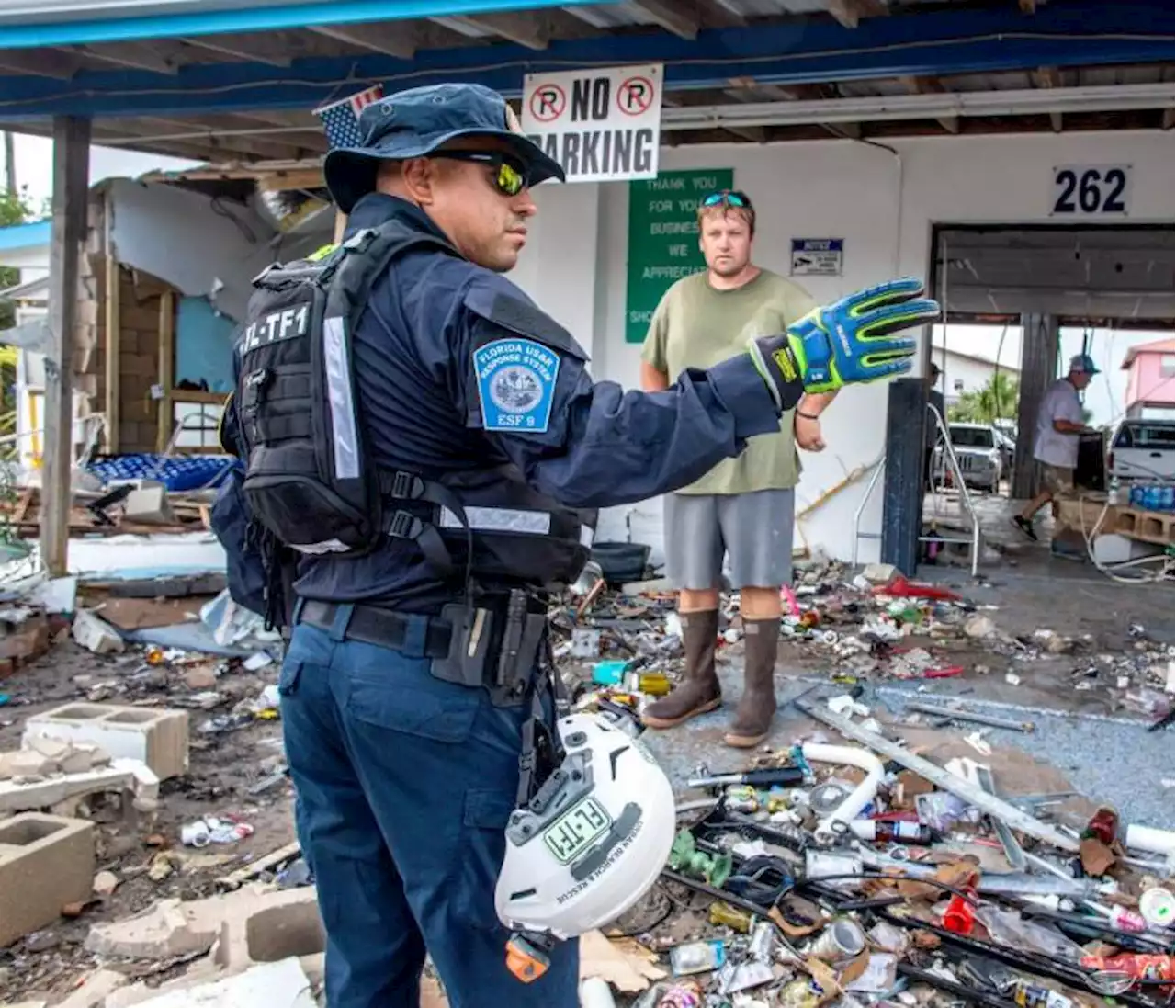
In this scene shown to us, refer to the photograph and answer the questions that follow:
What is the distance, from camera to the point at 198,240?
12.4 m

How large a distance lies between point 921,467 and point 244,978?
657 cm

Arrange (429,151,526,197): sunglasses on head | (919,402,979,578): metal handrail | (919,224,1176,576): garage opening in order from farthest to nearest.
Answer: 1. (919,224,1176,576): garage opening
2. (919,402,979,578): metal handrail
3. (429,151,526,197): sunglasses on head

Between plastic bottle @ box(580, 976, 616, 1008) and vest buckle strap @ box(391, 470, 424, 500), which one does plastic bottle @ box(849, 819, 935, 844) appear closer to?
plastic bottle @ box(580, 976, 616, 1008)

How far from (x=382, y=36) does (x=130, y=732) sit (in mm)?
3833

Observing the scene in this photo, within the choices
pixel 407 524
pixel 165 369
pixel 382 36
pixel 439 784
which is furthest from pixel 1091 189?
pixel 165 369

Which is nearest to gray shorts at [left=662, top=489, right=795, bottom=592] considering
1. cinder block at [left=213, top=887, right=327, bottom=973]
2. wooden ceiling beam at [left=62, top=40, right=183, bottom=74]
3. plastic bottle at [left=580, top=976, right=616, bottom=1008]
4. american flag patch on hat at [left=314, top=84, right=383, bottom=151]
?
plastic bottle at [left=580, top=976, right=616, bottom=1008]

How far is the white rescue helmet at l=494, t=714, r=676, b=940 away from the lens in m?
1.73

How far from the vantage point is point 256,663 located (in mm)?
6121

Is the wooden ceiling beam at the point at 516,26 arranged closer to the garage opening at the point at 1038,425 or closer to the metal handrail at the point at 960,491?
the garage opening at the point at 1038,425

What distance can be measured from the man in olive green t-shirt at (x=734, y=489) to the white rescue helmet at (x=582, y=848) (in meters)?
2.52

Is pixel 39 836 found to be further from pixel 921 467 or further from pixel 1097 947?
pixel 921 467

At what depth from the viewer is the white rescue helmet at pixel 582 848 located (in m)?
1.73

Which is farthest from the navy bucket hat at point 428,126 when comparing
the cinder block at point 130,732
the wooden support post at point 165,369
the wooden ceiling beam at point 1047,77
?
the wooden support post at point 165,369

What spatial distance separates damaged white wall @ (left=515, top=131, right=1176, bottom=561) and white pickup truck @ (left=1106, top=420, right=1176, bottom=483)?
4.21 metres
